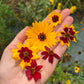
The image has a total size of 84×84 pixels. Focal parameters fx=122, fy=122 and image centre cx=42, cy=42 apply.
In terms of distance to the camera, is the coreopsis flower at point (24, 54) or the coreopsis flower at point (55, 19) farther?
the coreopsis flower at point (55, 19)

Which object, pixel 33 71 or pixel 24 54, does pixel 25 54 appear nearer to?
pixel 24 54

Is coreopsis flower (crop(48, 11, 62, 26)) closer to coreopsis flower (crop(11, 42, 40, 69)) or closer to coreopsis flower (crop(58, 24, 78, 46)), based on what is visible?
coreopsis flower (crop(58, 24, 78, 46))

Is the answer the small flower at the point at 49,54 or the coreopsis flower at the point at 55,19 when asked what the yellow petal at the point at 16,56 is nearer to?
the small flower at the point at 49,54

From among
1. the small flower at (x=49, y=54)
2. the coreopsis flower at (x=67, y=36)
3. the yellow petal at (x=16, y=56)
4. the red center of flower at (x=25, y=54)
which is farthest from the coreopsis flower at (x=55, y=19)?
the yellow petal at (x=16, y=56)

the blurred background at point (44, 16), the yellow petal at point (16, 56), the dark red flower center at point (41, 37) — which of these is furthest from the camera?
the blurred background at point (44, 16)

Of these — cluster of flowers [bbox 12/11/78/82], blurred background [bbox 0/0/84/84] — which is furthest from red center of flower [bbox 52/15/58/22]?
blurred background [bbox 0/0/84/84]

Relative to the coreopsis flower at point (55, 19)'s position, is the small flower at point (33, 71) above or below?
below

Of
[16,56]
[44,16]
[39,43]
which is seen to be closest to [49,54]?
[39,43]
